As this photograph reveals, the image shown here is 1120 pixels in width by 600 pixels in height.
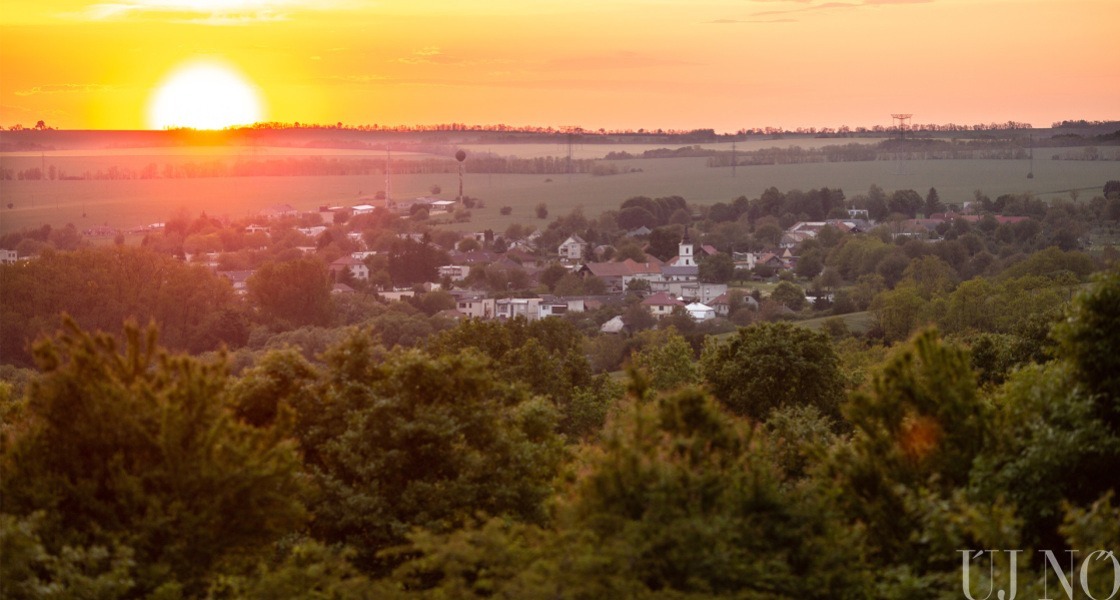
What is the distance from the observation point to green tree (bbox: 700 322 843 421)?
104ft

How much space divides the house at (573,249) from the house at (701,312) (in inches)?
1753

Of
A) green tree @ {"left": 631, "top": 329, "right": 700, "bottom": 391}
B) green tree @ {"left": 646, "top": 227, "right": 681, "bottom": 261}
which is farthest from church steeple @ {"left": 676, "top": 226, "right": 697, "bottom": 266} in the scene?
green tree @ {"left": 631, "top": 329, "right": 700, "bottom": 391}

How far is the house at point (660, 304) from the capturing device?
94.1 meters

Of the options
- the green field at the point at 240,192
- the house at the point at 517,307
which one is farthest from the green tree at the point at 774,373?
the green field at the point at 240,192

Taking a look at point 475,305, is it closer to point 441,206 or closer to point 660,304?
point 660,304

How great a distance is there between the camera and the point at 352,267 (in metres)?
118

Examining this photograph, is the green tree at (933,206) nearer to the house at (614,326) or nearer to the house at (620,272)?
the house at (620,272)

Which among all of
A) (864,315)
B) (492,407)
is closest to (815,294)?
(864,315)

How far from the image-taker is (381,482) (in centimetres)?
1839

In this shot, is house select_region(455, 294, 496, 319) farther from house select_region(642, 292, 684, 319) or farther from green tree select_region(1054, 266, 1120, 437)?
green tree select_region(1054, 266, 1120, 437)

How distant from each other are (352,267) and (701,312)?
3628 cm

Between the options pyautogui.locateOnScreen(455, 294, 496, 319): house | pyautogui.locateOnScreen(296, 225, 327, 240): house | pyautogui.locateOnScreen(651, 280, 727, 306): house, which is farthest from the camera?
pyautogui.locateOnScreen(296, 225, 327, 240): house

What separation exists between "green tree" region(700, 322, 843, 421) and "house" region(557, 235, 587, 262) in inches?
4334

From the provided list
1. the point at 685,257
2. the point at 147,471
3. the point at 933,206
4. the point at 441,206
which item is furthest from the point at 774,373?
the point at 441,206
